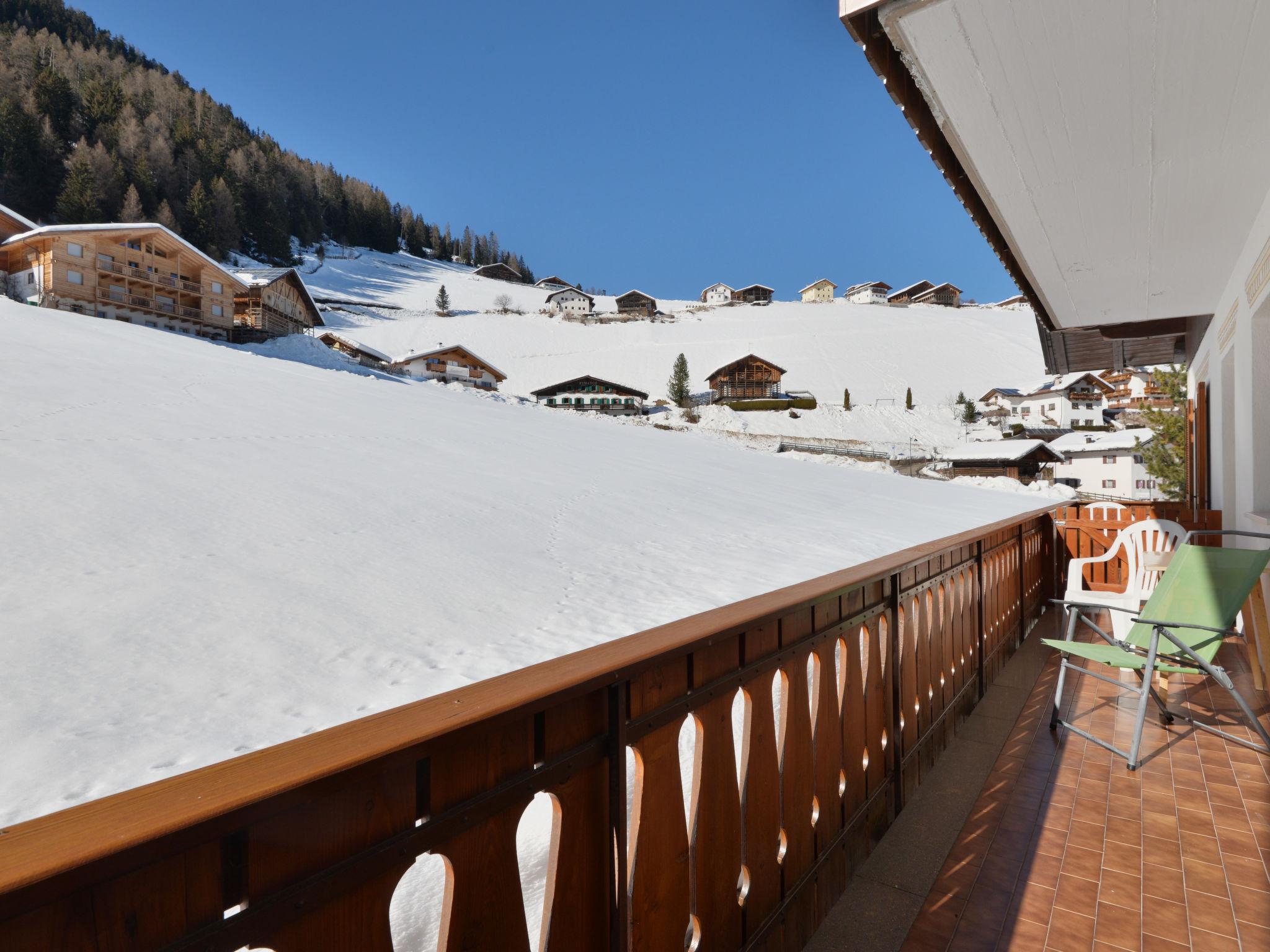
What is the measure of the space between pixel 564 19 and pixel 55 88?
44.3m

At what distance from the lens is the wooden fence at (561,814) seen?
49 cm

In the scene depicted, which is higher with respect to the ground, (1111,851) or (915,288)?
(915,288)

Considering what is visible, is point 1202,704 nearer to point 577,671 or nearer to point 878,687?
point 878,687

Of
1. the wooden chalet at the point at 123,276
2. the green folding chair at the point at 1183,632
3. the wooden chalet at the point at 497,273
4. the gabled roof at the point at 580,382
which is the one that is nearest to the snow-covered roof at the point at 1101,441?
the gabled roof at the point at 580,382

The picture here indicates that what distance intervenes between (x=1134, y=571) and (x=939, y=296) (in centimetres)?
8213

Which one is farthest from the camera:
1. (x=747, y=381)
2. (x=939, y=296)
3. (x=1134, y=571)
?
(x=939, y=296)

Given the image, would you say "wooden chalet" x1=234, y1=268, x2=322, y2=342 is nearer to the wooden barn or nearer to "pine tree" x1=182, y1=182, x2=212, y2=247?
the wooden barn

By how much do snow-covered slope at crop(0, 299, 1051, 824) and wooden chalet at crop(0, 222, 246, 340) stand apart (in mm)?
19131

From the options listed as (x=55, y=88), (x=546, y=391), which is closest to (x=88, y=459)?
(x=546, y=391)

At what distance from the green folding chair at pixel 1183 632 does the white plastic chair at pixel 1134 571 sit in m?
0.42

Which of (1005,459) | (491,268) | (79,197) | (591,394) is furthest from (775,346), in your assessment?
(79,197)

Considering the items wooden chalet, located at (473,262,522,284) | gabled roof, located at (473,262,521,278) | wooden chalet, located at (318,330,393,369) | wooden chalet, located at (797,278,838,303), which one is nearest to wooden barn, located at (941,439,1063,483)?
wooden chalet, located at (318,330,393,369)

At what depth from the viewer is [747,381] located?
4584 centimetres

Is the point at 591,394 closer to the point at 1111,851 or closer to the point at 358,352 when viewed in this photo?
the point at 358,352
